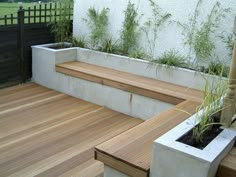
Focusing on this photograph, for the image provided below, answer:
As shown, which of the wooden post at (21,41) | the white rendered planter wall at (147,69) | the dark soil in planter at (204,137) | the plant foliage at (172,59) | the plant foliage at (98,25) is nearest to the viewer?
the dark soil in planter at (204,137)

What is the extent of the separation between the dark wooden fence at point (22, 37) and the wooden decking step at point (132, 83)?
67 cm

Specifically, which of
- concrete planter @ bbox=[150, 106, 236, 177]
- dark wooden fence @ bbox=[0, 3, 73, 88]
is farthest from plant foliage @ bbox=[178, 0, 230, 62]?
dark wooden fence @ bbox=[0, 3, 73, 88]

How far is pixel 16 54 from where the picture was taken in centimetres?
455

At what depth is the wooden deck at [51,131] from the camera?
258 centimetres

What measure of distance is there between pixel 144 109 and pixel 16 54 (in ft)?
7.31

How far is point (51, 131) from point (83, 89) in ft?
3.57

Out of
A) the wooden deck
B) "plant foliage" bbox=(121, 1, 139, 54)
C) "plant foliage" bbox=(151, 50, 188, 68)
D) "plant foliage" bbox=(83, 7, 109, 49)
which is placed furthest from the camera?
"plant foliage" bbox=(83, 7, 109, 49)

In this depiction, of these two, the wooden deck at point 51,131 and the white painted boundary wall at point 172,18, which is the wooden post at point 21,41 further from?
the white painted boundary wall at point 172,18

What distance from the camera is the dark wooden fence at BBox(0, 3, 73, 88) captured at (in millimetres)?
4371

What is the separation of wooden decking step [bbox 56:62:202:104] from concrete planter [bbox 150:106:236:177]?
150 cm

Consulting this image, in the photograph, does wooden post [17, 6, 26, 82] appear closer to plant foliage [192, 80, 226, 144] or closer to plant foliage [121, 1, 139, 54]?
plant foliage [121, 1, 139, 54]

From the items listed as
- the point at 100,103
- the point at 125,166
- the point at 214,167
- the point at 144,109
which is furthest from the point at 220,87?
the point at 100,103

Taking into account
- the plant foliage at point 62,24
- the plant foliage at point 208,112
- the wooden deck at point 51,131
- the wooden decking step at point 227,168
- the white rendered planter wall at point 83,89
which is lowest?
the wooden deck at point 51,131

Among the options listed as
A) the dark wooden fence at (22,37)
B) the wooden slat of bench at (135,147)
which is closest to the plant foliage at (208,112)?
the wooden slat of bench at (135,147)
